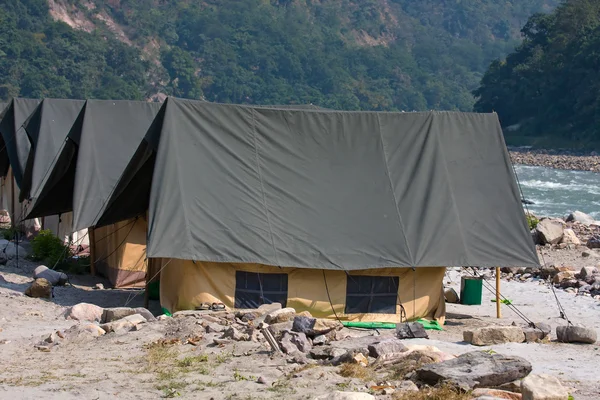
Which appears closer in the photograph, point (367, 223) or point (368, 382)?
point (368, 382)

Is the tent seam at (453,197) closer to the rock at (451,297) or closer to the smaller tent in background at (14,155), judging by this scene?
the rock at (451,297)

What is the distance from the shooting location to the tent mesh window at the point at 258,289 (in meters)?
13.2

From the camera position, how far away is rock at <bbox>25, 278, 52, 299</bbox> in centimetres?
1423

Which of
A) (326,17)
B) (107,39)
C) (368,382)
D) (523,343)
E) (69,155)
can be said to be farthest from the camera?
(326,17)

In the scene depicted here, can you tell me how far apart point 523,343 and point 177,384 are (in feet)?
14.3

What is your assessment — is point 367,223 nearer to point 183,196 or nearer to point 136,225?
point 183,196

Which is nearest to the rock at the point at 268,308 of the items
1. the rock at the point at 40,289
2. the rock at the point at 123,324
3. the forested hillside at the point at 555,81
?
the rock at the point at 123,324

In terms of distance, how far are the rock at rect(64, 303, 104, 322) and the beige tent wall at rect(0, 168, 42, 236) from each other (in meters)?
6.54

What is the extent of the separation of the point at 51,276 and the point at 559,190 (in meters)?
37.5

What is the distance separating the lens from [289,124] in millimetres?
14188

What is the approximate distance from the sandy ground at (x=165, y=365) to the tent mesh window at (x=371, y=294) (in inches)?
29.2

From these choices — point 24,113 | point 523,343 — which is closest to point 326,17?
point 24,113

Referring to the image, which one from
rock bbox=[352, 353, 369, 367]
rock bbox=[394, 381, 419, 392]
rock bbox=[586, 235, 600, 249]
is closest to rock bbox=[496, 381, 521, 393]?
rock bbox=[394, 381, 419, 392]

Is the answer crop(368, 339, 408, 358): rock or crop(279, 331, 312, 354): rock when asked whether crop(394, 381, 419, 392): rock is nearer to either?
crop(368, 339, 408, 358): rock
